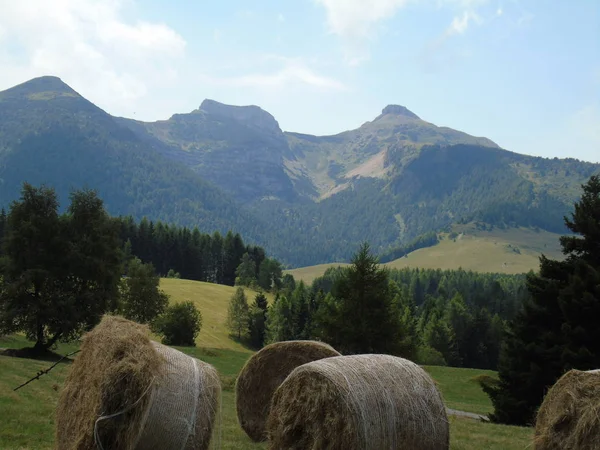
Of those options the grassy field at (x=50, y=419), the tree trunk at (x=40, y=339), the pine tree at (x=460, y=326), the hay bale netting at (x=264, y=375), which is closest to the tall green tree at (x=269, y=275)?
the pine tree at (x=460, y=326)

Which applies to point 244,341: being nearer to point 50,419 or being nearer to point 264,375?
point 264,375

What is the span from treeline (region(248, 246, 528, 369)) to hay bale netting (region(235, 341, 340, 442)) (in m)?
16.3

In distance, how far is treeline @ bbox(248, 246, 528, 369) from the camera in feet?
130

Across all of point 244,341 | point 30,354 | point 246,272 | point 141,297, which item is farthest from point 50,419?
point 246,272

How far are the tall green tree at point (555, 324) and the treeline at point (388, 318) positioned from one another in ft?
11.8

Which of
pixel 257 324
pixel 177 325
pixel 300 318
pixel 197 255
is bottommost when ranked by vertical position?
pixel 257 324

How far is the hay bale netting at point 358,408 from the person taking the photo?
1086cm

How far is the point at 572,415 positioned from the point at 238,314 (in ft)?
292

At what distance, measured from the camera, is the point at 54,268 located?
1502 inches

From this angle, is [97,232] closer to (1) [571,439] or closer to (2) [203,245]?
(1) [571,439]

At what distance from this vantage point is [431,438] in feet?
39.1

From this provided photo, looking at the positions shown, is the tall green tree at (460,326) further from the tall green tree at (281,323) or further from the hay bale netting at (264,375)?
the hay bale netting at (264,375)

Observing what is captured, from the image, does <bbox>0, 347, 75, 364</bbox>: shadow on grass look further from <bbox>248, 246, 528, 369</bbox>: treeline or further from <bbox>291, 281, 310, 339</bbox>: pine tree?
<bbox>291, 281, 310, 339</bbox>: pine tree

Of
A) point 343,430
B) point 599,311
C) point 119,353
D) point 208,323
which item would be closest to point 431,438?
point 343,430
